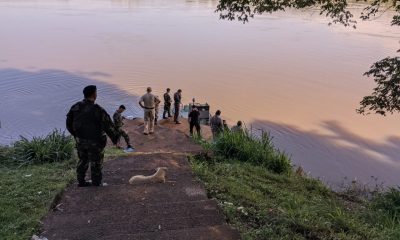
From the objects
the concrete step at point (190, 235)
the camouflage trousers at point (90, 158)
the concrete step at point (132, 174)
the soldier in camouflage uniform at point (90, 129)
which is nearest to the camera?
the concrete step at point (190, 235)

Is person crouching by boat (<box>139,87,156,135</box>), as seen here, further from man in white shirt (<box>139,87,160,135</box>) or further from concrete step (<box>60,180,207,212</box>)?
concrete step (<box>60,180,207,212</box>)

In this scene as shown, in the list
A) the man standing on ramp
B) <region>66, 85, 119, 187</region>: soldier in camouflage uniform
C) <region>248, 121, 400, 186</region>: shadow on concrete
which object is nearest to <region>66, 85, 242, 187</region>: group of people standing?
<region>66, 85, 119, 187</region>: soldier in camouflage uniform

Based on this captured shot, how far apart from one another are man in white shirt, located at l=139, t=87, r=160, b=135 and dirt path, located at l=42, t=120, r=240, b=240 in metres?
6.44

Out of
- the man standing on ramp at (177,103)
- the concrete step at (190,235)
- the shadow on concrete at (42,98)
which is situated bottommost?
the shadow on concrete at (42,98)

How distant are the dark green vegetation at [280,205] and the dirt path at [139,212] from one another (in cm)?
29

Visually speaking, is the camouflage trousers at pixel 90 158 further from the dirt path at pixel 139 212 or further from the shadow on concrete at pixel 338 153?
the shadow on concrete at pixel 338 153

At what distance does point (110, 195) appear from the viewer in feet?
18.9

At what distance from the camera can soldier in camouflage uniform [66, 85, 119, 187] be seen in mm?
5934

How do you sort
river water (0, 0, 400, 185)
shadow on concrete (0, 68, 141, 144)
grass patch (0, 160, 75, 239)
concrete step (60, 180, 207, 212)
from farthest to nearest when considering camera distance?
shadow on concrete (0, 68, 141, 144), river water (0, 0, 400, 185), concrete step (60, 180, 207, 212), grass patch (0, 160, 75, 239)

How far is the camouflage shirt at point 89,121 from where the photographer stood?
5.93 meters

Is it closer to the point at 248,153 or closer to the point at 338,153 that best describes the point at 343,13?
the point at 248,153

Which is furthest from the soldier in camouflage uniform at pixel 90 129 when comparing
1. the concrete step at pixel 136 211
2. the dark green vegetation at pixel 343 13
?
the dark green vegetation at pixel 343 13

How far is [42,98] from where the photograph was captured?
22.0 m

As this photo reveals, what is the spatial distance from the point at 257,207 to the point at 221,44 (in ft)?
104
